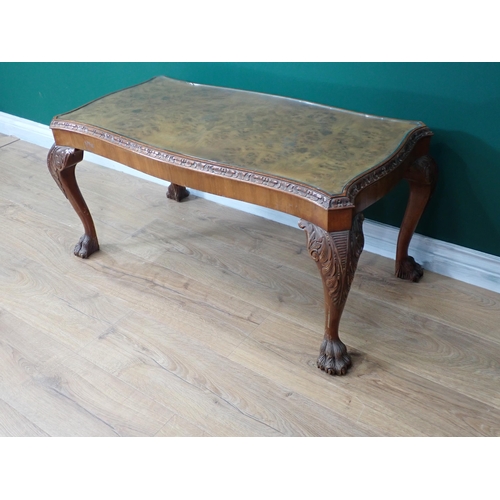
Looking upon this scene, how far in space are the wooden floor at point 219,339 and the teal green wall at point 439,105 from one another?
0.63ft

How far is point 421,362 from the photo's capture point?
55.9 inches

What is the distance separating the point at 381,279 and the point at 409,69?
0.64m

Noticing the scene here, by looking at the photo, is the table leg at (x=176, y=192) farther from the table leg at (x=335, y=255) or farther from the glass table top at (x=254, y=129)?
the table leg at (x=335, y=255)

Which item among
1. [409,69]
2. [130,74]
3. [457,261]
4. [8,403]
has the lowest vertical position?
[8,403]

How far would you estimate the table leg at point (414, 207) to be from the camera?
4.81 ft

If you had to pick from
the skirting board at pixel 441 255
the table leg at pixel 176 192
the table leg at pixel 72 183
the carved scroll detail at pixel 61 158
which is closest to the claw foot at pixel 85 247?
the table leg at pixel 72 183


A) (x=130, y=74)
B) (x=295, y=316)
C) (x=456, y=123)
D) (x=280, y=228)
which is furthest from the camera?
(x=130, y=74)

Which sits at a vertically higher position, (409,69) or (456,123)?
(409,69)

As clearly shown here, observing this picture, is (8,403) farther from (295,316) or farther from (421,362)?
(421,362)

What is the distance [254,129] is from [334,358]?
657 mm

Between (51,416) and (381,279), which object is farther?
(381,279)

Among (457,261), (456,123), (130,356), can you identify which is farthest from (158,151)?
(457,261)

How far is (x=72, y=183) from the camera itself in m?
1.76

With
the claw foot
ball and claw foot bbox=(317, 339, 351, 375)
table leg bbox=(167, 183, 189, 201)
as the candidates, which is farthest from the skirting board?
the claw foot
